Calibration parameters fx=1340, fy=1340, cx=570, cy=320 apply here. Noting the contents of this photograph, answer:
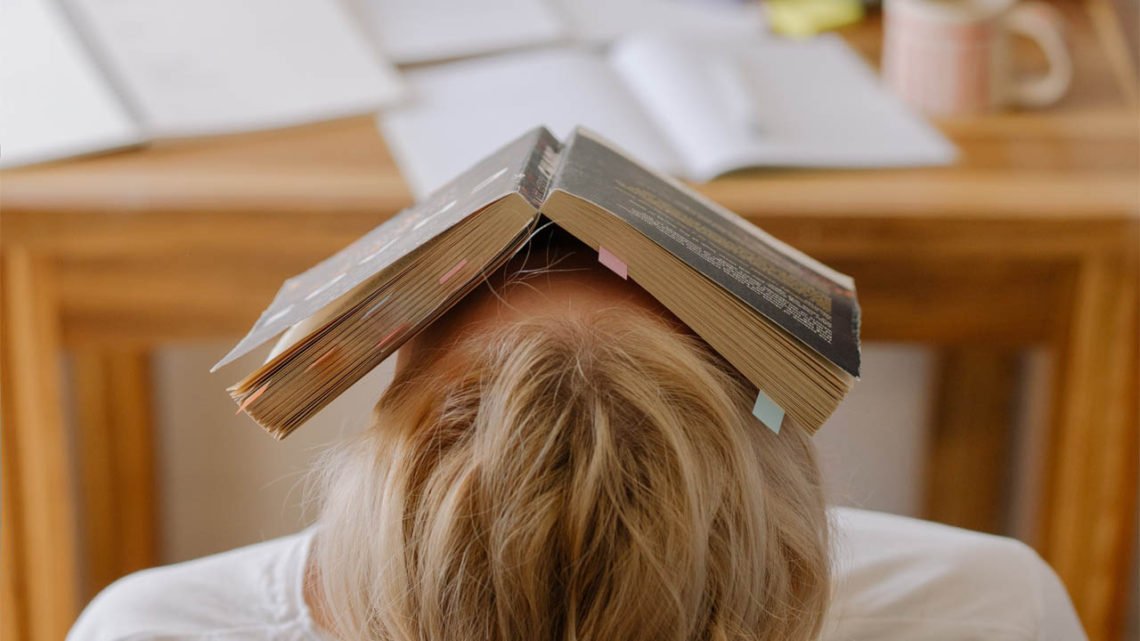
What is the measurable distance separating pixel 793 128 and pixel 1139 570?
69 centimetres

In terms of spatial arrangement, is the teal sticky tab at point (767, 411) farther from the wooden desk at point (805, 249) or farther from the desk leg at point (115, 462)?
the desk leg at point (115, 462)

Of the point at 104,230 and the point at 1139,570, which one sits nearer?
the point at 104,230

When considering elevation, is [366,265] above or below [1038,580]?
above

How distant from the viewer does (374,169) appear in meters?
1.11

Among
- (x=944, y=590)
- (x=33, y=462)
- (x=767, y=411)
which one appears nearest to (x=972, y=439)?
(x=944, y=590)

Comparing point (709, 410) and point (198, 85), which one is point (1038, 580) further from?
point (198, 85)

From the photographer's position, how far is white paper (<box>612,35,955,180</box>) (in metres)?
1.11

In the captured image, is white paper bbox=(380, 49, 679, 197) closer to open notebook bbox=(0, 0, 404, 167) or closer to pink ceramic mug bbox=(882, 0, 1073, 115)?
open notebook bbox=(0, 0, 404, 167)

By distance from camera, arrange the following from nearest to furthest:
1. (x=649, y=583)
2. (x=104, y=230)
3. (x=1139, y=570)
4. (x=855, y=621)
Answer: (x=649, y=583) → (x=855, y=621) → (x=104, y=230) → (x=1139, y=570)

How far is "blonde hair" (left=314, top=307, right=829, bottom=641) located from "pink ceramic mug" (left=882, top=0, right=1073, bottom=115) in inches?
28.7

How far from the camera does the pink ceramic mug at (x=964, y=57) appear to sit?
118cm

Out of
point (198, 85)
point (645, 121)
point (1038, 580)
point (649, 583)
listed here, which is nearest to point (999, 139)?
point (645, 121)

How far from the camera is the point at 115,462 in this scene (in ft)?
5.32

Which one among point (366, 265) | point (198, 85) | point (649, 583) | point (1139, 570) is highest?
point (198, 85)
